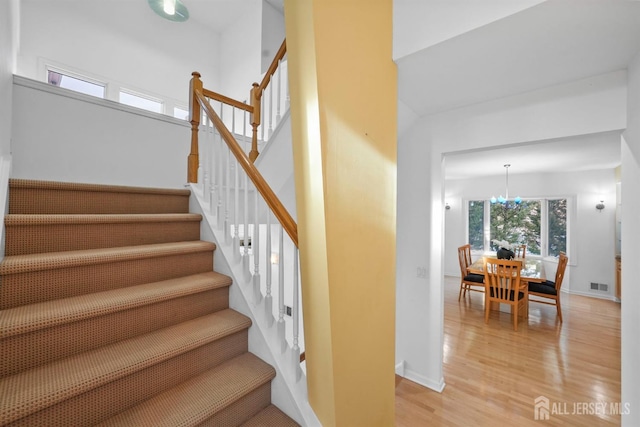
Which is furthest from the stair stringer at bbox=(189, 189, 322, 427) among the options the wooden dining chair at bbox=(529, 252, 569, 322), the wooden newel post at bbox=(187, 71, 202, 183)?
the wooden dining chair at bbox=(529, 252, 569, 322)

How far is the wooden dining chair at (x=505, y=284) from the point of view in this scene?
11.9ft

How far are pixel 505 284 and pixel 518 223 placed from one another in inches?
142

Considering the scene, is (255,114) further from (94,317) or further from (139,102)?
(139,102)

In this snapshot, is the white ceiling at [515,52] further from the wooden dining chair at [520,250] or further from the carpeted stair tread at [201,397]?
the wooden dining chair at [520,250]

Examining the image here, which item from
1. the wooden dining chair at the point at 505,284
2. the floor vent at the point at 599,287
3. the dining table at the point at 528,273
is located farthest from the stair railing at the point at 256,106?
the floor vent at the point at 599,287

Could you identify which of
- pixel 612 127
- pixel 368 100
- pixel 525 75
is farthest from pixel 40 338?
pixel 612 127

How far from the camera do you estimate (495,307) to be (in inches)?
177

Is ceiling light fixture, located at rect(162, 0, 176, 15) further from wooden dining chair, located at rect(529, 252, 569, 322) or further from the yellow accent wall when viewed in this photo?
wooden dining chair, located at rect(529, 252, 569, 322)

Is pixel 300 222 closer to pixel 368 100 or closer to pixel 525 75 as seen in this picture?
pixel 368 100

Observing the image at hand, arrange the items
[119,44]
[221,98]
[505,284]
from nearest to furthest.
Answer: [221,98] < [505,284] < [119,44]

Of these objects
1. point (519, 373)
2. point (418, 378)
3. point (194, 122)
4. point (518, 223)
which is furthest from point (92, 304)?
point (518, 223)

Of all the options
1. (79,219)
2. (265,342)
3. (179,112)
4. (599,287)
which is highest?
(179,112)

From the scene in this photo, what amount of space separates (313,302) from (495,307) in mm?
4635

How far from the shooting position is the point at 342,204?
1.17 m
